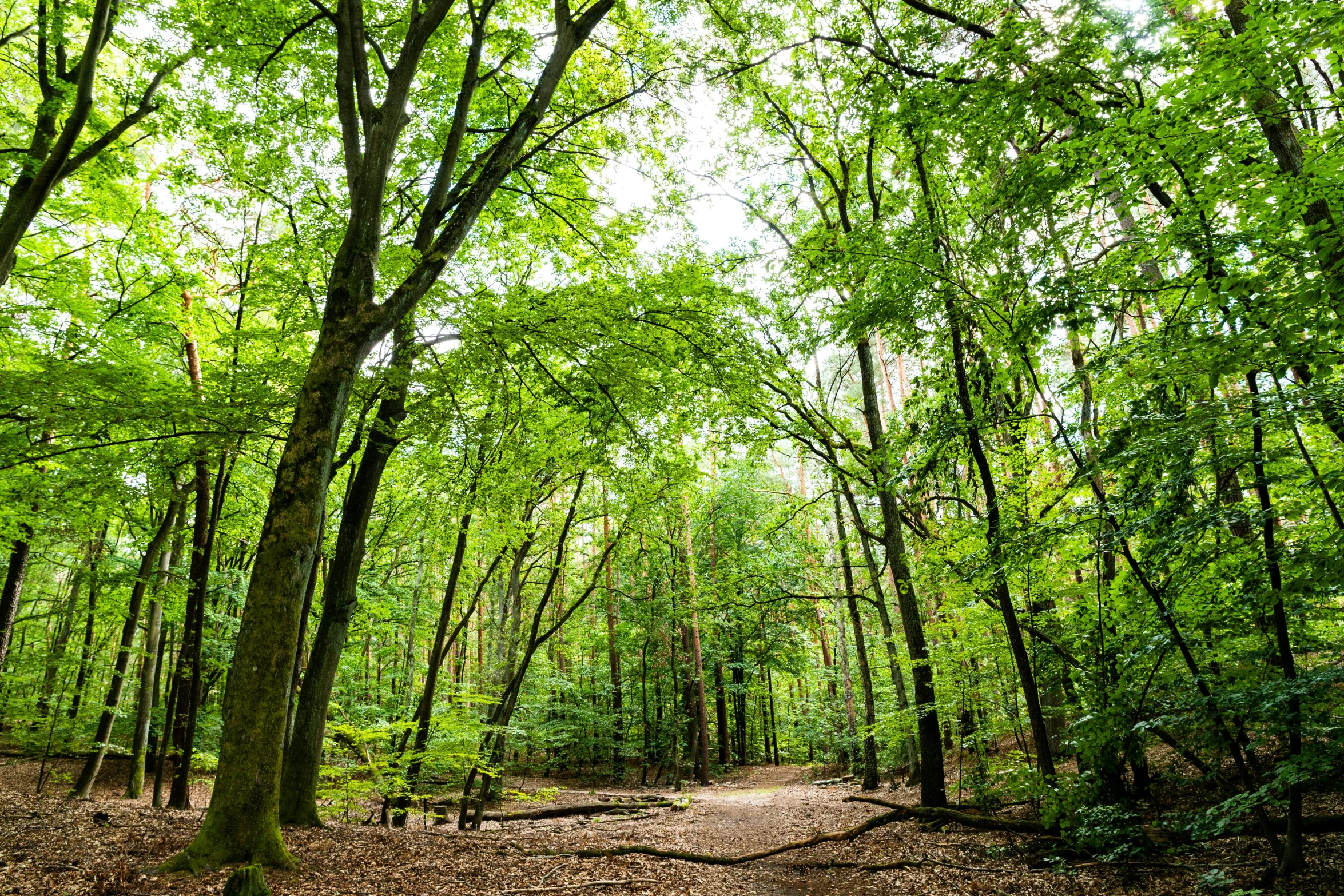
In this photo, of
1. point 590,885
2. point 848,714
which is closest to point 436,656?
point 590,885

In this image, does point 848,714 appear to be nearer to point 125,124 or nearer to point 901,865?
point 901,865

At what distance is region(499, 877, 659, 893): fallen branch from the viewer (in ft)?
17.8

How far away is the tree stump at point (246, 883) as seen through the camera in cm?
394

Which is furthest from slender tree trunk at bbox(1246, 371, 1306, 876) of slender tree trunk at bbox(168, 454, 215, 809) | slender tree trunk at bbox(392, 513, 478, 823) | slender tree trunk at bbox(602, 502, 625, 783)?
slender tree trunk at bbox(602, 502, 625, 783)

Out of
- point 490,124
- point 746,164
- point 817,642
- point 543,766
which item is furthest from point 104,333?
point 817,642

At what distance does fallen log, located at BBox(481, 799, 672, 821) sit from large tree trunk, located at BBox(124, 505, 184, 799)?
20.8 feet

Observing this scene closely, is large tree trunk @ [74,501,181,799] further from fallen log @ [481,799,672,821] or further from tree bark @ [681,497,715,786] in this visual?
tree bark @ [681,497,715,786]

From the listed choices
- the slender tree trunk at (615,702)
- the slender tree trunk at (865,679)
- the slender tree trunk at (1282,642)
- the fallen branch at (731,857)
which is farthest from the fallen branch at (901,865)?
the slender tree trunk at (615,702)

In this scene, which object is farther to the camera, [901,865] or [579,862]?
[579,862]

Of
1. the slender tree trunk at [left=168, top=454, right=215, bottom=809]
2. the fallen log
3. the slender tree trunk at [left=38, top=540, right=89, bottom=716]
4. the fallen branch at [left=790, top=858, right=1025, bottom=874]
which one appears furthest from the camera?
the fallen log

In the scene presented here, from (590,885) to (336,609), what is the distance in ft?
15.7

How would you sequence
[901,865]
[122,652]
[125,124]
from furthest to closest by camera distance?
[122,652]
[125,124]
[901,865]

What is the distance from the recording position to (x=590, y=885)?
5.81 meters

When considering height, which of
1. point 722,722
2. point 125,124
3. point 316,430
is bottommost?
point 722,722
